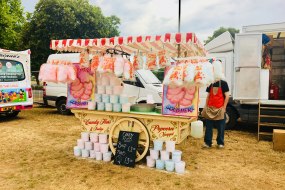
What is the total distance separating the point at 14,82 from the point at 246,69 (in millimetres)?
7827

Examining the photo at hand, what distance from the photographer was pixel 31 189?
3883 mm

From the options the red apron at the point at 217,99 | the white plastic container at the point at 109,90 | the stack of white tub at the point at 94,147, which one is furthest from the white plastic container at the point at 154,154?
the red apron at the point at 217,99

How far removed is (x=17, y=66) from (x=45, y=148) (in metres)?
4.75

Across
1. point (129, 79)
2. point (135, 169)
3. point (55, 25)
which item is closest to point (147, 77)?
point (129, 79)

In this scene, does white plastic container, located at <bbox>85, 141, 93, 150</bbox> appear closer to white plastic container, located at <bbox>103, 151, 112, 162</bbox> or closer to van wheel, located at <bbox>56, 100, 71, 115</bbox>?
white plastic container, located at <bbox>103, 151, 112, 162</bbox>

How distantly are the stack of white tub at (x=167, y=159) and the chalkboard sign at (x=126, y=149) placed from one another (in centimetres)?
33

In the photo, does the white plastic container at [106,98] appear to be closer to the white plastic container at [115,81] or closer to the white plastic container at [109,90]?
the white plastic container at [109,90]

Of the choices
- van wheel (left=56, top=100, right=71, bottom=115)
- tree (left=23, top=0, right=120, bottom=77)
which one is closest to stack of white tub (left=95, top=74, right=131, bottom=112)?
van wheel (left=56, top=100, right=71, bottom=115)

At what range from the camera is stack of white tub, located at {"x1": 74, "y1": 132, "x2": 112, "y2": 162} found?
5105mm

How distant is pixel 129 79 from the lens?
519cm

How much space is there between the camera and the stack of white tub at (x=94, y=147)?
5.11 meters

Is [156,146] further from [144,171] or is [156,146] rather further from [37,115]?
[37,115]

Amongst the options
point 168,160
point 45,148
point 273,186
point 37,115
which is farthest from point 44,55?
point 273,186

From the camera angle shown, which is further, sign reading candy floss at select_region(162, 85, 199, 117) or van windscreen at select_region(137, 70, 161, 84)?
van windscreen at select_region(137, 70, 161, 84)
